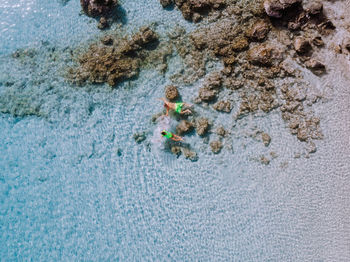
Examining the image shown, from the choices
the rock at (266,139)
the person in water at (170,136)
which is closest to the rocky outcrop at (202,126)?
the person in water at (170,136)

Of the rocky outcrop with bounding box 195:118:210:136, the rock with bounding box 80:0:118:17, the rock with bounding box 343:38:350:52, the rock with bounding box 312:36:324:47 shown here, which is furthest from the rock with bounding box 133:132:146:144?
the rock with bounding box 343:38:350:52

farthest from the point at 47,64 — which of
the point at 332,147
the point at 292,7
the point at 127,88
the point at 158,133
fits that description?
the point at 332,147

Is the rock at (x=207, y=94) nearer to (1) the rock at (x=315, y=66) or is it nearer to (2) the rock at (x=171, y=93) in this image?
(2) the rock at (x=171, y=93)

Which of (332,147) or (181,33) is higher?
(181,33)

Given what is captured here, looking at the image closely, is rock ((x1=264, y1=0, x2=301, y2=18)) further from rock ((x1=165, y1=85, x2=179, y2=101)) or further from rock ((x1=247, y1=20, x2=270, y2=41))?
rock ((x1=165, y1=85, x2=179, y2=101))

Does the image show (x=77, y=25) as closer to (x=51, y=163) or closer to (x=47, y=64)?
(x=47, y=64)

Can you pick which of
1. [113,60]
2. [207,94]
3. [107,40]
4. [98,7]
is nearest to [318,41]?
[207,94]

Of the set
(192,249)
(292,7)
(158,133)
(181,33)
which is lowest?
(192,249)
